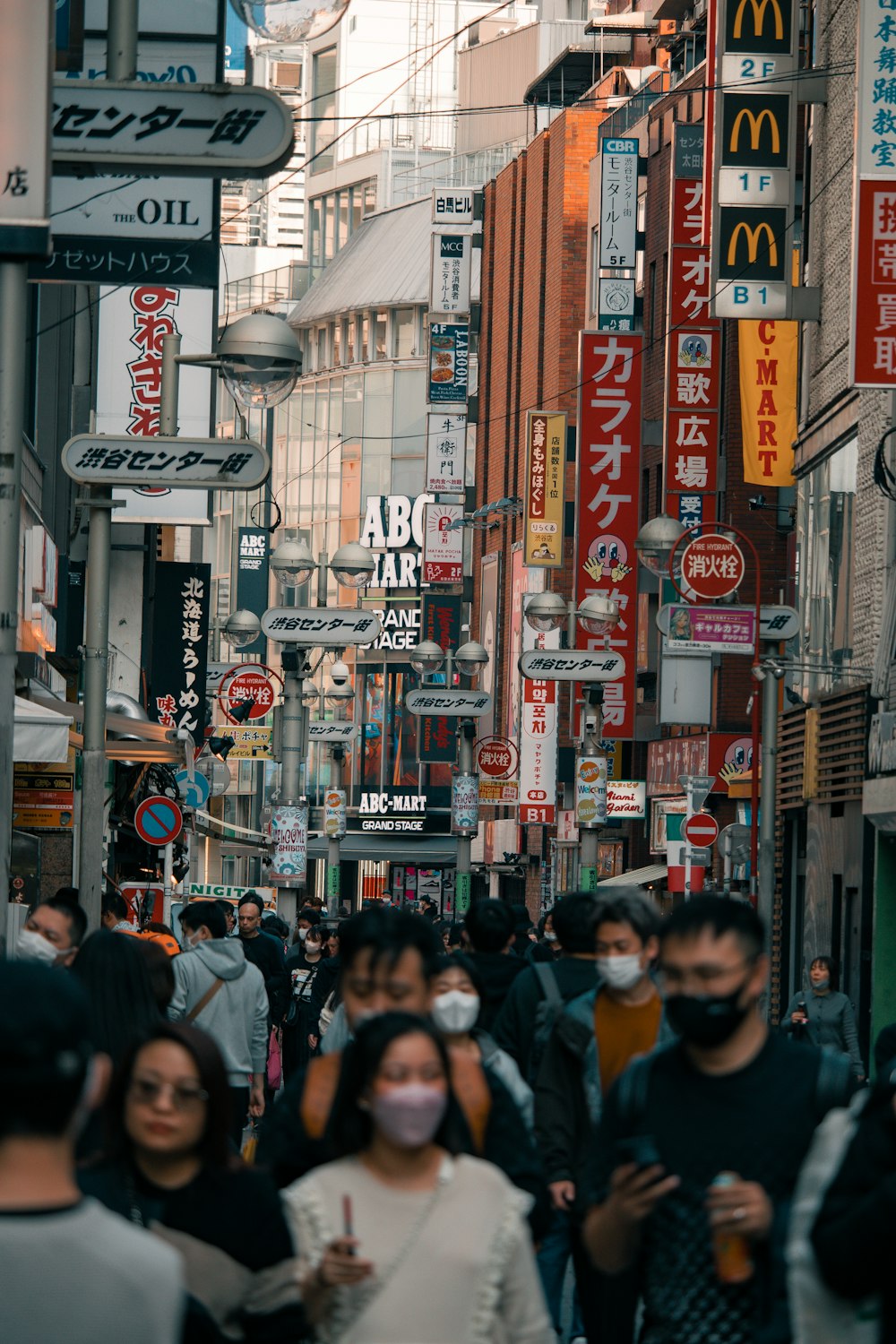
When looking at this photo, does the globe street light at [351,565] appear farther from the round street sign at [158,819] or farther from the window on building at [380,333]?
the window on building at [380,333]

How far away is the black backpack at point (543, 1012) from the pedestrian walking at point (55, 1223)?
487cm

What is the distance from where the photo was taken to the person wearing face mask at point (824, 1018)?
1759 cm

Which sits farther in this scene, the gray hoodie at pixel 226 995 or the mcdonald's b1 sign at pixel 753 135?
the mcdonald's b1 sign at pixel 753 135

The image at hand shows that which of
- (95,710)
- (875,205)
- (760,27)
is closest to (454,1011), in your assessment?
(95,710)

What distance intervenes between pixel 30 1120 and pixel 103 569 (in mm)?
10588

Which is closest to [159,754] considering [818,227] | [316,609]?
[316,609]

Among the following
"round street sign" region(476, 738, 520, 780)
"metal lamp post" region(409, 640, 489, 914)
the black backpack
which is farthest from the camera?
"round street sign" region(476, 738, 520, 780)

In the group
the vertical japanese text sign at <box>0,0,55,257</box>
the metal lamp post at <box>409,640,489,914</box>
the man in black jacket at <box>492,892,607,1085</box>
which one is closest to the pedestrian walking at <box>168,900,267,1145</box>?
the man in black jacket at <box>492,892,607,1085</box>

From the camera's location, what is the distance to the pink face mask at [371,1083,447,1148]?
4402 millimetres

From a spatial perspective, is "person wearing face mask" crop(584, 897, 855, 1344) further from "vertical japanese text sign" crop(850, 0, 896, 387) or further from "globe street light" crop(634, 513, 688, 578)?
"globe street light" crop(634, 513, 688, 578)

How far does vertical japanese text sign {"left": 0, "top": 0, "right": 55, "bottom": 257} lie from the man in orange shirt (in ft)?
9.40

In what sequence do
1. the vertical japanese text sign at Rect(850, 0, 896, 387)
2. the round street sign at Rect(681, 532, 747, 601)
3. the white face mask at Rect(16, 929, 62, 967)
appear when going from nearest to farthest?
the white face mask at Rect(16, 929, 62, 967) < the vertical japanese text sign at Rect(850, 0, 896, 387) < the round street sign at Rect(681, 532, 747, 601)

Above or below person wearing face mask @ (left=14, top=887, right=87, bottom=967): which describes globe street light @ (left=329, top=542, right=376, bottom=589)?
above

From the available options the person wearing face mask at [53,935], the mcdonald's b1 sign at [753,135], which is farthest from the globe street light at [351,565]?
the person wearing face mask at [53,935]
